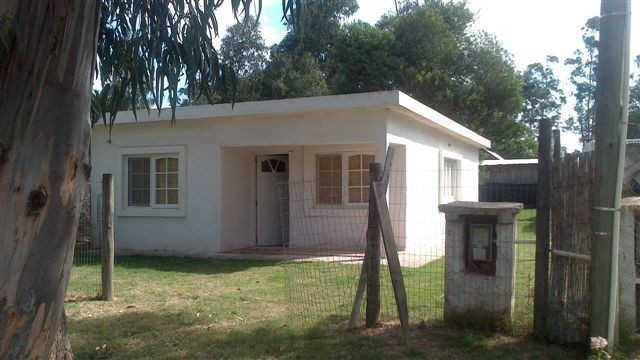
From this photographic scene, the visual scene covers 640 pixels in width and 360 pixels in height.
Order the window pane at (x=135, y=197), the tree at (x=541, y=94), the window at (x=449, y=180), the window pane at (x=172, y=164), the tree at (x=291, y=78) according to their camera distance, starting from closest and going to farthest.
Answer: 1. the window pane at (x=172, y=164)
2. the window pane at (x=135, y=197)
3. the window at (x=449, y=180)
4. the tree at (x=291, y=78)
5. the tree at (x=541, y=94)

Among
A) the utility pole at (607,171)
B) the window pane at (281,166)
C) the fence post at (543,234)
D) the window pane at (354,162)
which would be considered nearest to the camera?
the utility pole at (607,171)

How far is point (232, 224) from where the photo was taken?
44.2 feet

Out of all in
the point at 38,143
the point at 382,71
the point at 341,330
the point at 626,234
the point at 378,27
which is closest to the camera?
the point at 38,143

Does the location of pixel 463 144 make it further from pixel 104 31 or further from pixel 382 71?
pixel 104 31

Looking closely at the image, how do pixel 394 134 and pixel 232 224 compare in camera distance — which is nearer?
pixel 394 134

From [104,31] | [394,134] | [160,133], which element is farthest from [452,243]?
[160,133]

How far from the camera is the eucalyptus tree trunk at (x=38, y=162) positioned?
2820 mm

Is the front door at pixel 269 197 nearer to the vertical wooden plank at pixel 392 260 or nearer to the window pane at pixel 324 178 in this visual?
the window pane at pixel 324 178

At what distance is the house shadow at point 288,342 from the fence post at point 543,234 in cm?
26

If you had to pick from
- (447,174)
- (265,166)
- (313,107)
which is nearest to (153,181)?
(265,166)

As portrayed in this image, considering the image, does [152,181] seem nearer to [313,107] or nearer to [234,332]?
[313,107]

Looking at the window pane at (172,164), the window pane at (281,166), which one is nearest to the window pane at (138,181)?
the window pane at (172,164)

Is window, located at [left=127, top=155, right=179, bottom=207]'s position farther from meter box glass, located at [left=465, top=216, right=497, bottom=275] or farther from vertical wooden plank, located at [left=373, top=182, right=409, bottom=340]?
meter box glass, located at [left=465, top=216, right=497, bottom=275]

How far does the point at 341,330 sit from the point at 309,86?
23.0 meters
